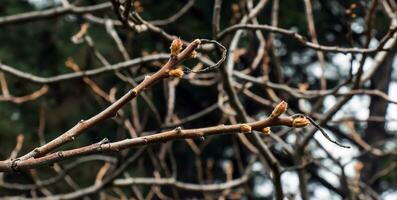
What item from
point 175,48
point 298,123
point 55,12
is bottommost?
point 298,123

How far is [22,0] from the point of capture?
6.96 metres

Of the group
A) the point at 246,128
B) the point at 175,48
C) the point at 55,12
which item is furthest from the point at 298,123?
the point at 55,12

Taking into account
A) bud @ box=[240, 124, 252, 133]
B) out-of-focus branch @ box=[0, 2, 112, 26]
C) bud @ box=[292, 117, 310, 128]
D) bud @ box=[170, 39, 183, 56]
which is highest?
out-of-focus branch @ box=[0, 2, 112, 26]

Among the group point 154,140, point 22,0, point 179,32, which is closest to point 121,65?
point 154,140

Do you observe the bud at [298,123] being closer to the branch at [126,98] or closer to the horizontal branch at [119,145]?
the horizontal branch at [119,145]

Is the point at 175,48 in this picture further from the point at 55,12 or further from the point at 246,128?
the point at 55,12

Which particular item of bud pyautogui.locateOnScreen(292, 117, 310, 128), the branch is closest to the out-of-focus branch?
the branch

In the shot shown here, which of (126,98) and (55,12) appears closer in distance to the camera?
(126,98)

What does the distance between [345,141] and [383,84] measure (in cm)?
96

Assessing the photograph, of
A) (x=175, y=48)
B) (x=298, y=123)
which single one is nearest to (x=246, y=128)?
(x=298, y=123)

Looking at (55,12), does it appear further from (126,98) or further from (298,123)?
(298,123)

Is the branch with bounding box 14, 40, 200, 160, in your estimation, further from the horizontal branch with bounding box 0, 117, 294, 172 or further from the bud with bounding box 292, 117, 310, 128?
the bud with bounding box 292, 117, 310, 128

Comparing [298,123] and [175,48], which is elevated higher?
[175,48]

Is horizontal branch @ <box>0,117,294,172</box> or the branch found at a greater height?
the branch
